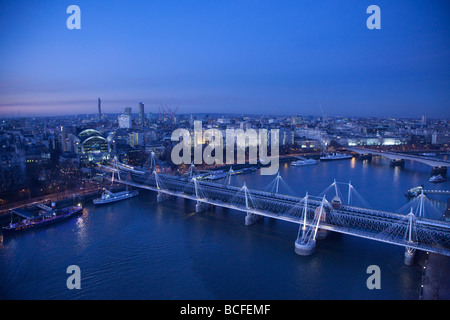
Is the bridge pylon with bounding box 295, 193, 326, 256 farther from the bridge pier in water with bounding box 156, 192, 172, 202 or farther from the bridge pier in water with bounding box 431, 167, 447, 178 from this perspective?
the bridge pier in water with bounding box 431, 167, 447, 178

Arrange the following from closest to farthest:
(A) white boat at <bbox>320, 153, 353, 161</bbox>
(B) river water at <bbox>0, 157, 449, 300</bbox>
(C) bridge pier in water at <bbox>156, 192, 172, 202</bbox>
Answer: (B) river water at <bbox>0, 157, 449, 300</bbox> → (C) bridge pier in water at <bbox>156, 192, 172, 202</bbox> → (A) white boat at <bbox>320, 153, 353, 161</bbox>

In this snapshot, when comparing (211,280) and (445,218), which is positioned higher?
(445,218)

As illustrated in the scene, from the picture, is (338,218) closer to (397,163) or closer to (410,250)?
(410,250)

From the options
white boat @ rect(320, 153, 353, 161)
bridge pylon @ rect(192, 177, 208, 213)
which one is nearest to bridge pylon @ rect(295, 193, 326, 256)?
bridge pylon @ rect(192, 177, 208, 213)

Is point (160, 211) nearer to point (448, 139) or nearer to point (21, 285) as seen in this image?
point (21, 285)

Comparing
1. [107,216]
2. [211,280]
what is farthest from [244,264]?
[107,216]
